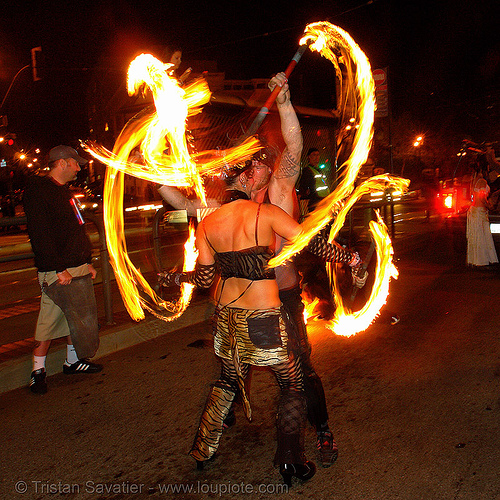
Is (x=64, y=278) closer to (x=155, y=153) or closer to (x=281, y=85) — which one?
(x=155, y=153)

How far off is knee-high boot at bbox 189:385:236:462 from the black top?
2.32 meters

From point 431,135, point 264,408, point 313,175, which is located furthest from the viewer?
point 431,135

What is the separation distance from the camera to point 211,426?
10.6 ft

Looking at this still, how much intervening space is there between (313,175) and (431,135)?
42.8 meters

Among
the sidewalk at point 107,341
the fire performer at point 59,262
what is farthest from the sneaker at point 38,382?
the sidewalk at point 107,341

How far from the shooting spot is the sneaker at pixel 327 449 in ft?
10.7

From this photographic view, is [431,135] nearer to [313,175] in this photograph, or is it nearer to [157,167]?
[313,175]

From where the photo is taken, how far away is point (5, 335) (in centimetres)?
654

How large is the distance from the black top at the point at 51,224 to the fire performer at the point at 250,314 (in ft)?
6.87

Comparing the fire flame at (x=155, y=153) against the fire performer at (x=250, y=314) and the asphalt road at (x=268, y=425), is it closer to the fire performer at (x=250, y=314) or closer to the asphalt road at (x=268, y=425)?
the fire performer at (x=250, y=314)

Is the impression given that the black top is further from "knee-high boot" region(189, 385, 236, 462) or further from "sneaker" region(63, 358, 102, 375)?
"knee-high boot" region(189, 385, 236, 462)

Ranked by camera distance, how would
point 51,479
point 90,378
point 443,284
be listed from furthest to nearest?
point 443,284, point 90,378, point 51,479

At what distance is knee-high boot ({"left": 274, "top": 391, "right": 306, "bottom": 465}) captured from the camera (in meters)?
3.04

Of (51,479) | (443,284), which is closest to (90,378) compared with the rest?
(51,479)
